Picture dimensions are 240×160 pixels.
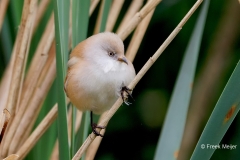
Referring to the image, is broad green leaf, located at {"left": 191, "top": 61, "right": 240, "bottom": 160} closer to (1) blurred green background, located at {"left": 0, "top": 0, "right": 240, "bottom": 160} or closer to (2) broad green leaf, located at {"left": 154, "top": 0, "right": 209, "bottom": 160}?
(2) broad green leaf, located at {"left": 154, "top": 0, "right": 209, "bottom": 160}

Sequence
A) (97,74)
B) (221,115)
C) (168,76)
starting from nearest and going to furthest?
1. (221,115)
2. (97,74)
3. (168,76)

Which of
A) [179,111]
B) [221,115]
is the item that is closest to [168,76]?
[179,111]

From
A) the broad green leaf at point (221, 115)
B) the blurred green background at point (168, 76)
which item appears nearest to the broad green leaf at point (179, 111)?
the broad green leaf at point (221, 115)

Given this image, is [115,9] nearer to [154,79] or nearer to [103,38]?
[103,38]

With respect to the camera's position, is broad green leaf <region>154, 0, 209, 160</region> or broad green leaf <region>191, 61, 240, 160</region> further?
broad green leaf <region>154, 0, 209, 160</region>

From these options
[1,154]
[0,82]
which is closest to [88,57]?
[1,154]

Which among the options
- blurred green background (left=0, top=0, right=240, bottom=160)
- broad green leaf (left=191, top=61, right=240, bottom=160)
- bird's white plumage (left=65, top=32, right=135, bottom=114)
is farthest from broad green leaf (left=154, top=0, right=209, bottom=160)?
blurred green background (left=0, top=0, right=240, bottom=160)

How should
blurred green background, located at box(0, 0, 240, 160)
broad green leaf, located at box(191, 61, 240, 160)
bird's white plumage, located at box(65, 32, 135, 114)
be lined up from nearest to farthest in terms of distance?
broad green leaf, located at box(191, 61, 240, 160) < bird's white plumage, located at box(65, 32, 135, 114) < blurred green background, located at box(0, 0, 240, 160)

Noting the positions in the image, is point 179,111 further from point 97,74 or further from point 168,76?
point 168,76
